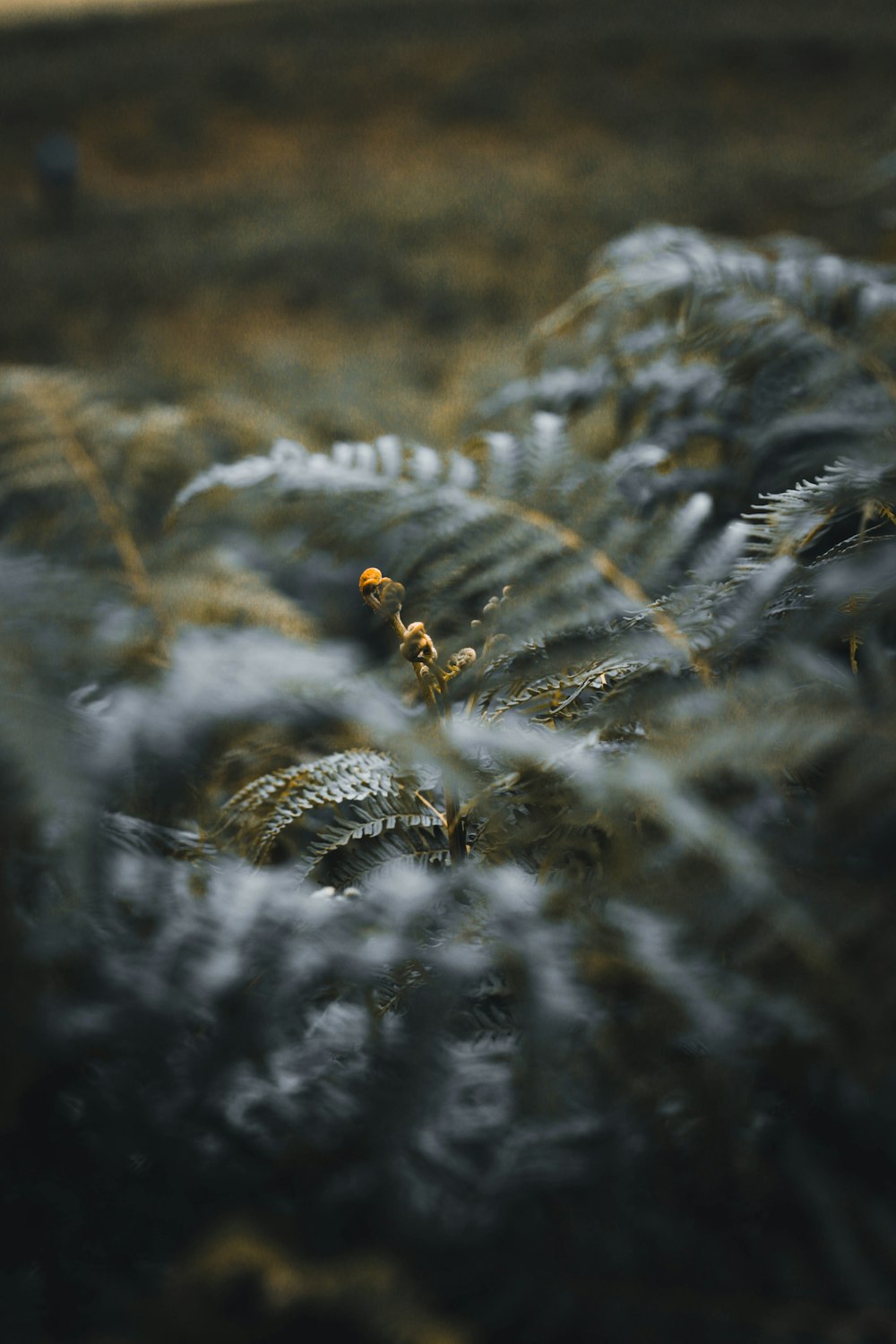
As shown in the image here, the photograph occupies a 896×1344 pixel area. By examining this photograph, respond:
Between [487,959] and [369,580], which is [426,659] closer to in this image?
[369,580]

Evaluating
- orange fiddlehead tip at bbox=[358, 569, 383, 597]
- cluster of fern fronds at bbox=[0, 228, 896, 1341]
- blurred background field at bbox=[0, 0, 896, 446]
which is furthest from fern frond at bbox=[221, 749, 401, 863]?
blurred background field at bbox=[0, 0, 896, 446]

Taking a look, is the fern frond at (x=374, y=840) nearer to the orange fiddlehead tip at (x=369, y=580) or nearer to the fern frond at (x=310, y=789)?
Answer: the fern frond at (x=310, y=789)

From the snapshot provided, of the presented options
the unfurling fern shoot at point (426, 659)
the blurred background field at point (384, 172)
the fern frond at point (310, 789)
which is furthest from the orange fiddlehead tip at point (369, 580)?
the blurred background field at point (384, 172)

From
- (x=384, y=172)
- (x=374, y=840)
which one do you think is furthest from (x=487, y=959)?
(x=384, y=172)

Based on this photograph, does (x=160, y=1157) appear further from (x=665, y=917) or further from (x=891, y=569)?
(x=891, y=569)

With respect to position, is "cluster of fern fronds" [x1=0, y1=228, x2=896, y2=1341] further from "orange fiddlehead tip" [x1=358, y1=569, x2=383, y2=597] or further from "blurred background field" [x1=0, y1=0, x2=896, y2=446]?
"blurred background field" [x1=0, y1=0, x2=896, y2=446]

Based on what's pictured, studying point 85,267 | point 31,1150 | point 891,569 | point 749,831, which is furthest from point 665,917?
point 85,267
